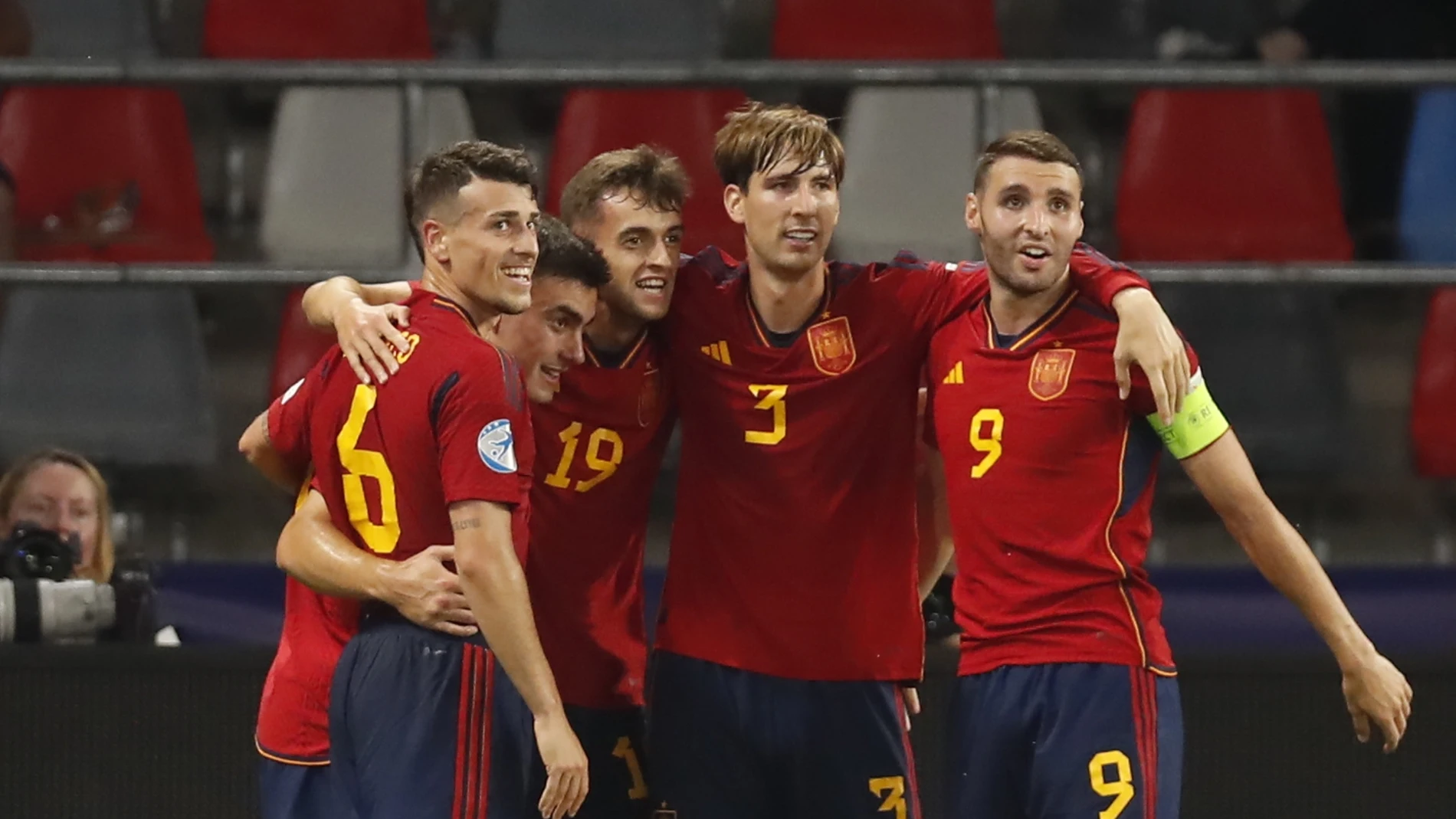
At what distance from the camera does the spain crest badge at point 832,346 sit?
367 centimetres

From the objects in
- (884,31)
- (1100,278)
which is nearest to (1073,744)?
(1100,278)

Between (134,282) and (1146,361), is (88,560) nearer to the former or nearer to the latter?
(134,282)

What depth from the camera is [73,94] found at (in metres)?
6.26

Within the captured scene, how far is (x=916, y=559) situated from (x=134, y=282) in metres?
2.41

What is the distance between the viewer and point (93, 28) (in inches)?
257

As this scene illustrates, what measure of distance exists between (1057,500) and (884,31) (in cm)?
328

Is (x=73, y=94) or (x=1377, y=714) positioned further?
(x=73, y=94)

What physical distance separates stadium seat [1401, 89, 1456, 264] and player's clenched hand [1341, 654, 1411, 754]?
284 cm

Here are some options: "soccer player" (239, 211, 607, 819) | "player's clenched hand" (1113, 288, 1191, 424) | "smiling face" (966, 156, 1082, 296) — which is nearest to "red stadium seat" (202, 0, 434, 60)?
"soccer player" (239, 211, 607, 819)

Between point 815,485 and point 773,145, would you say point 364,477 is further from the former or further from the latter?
point 773,145

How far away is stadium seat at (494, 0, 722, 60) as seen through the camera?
247 inches

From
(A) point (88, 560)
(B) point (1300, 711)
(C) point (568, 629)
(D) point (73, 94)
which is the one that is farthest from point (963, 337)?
(D) point (73, 94)

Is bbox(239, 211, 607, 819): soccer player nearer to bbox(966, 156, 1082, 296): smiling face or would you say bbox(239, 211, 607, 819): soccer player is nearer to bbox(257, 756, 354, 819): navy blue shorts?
bbox(257, 756, 354, 819): navy blue shorts

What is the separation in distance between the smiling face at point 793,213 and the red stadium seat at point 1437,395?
2.73 m
